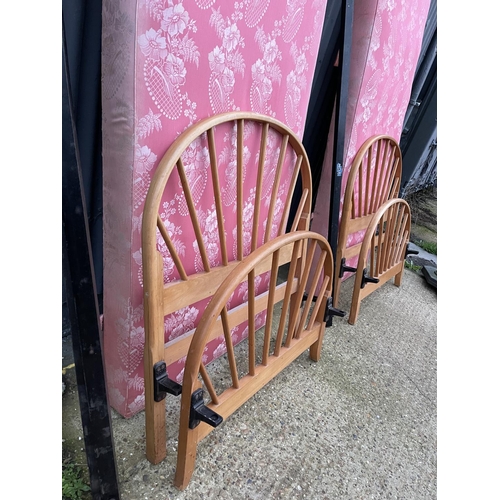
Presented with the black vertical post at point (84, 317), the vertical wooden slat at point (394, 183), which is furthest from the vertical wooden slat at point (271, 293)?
the vertical wooden slat at point (394, 183)

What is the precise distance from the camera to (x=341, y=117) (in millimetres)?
1786

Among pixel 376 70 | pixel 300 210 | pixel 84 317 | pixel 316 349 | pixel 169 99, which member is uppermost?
pixel 376 70

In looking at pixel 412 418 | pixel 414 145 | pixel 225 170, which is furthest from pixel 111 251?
pixel 414 145

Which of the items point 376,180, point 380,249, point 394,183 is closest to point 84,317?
point 380,249

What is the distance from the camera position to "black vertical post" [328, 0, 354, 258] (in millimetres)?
1616

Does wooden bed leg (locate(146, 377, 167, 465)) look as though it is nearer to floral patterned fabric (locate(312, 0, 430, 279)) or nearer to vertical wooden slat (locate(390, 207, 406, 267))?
floral patterned fabric (locate(312, 0, 430, 279))

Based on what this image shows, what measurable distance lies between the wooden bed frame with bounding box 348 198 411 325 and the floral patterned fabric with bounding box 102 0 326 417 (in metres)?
0.87

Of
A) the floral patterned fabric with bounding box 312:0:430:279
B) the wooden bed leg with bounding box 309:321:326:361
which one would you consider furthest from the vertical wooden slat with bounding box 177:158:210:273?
the floral patterned fabric with bounding box 312:0:430:279

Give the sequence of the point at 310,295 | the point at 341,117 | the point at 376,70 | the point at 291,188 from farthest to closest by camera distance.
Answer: the point at 376,70 < the point at 341,117 < the point at 291,188 < the point at 310,295

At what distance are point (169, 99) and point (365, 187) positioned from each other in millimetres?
1534

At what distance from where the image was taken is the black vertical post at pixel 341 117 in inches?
63.6

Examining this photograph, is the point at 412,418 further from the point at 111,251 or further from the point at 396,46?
the point at 396,46

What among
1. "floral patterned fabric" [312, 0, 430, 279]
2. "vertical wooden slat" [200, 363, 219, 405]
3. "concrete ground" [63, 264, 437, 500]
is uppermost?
"floral patterned fabric" [312, 0, 430, 279]

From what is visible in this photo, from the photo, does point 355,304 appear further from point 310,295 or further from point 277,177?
point 277,177
